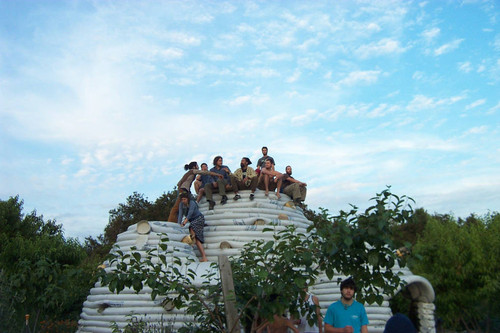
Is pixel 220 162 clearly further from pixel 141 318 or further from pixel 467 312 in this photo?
pixel 467 312

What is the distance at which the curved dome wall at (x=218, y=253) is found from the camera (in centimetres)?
958

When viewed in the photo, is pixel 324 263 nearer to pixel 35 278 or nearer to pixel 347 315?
pixel 347 315

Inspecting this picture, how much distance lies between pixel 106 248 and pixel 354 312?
2671 centimetres

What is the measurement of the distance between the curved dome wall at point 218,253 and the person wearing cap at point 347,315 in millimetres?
3706

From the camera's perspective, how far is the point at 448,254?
14.6 metres

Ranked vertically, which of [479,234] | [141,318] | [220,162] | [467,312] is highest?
[220,162]

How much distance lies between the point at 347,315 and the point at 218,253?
572 cm

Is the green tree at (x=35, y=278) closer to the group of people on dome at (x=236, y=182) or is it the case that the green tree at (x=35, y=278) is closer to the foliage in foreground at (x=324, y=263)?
the foliage in foreground at (x=324, y=263)

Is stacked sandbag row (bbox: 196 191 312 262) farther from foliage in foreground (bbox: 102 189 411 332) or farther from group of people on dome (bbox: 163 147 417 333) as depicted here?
foliage in foreground (bbox: 102 189 411 332)

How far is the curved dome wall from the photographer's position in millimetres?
9578

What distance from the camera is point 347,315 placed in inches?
221

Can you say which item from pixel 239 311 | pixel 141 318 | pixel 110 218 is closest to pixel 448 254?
pixel 141 318

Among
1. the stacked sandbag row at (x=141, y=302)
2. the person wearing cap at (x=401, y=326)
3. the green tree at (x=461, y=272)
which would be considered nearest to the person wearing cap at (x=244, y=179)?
the stacked sandbag row at (x=141, y=302)

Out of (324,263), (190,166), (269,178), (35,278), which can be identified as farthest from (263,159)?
(324,263)
